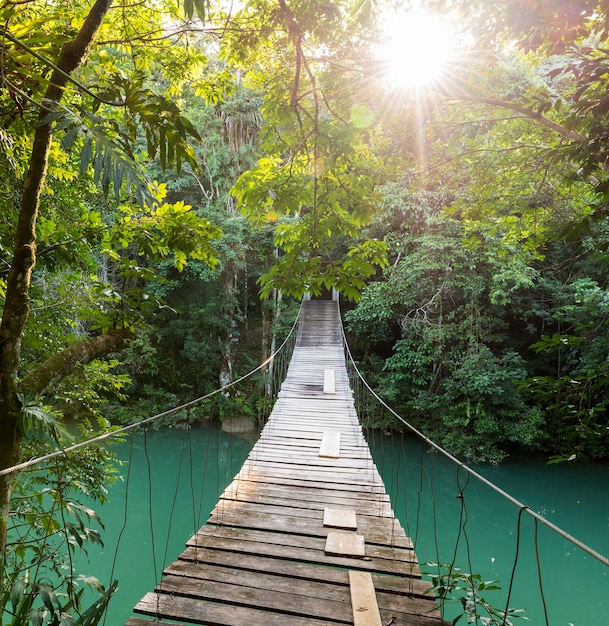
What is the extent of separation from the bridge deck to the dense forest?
18.6 inches

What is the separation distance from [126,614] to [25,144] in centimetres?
356

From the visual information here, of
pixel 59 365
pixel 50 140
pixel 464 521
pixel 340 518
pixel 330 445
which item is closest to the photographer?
pixel 50 140

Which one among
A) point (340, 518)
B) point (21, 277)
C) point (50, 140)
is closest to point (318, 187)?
point (50, 140)

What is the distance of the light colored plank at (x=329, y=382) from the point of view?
4301 mm

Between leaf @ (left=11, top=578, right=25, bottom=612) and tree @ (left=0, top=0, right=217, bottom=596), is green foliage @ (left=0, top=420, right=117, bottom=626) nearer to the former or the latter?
leaf @ (left=11, top=578, right=25, bottom=612)

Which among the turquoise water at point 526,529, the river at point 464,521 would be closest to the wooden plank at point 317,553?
the river at point 464,521

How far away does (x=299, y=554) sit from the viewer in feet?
5.15

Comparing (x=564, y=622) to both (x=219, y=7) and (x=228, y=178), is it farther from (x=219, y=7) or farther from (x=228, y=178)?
(x=228, y=178)

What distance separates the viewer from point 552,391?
58.4 inches

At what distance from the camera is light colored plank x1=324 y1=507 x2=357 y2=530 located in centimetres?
178

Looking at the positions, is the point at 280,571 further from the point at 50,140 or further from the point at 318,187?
the point at 50,140

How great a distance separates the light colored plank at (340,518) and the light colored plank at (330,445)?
72 centimetres

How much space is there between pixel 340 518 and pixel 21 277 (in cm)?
161

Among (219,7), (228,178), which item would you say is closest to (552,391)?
(219,7)
